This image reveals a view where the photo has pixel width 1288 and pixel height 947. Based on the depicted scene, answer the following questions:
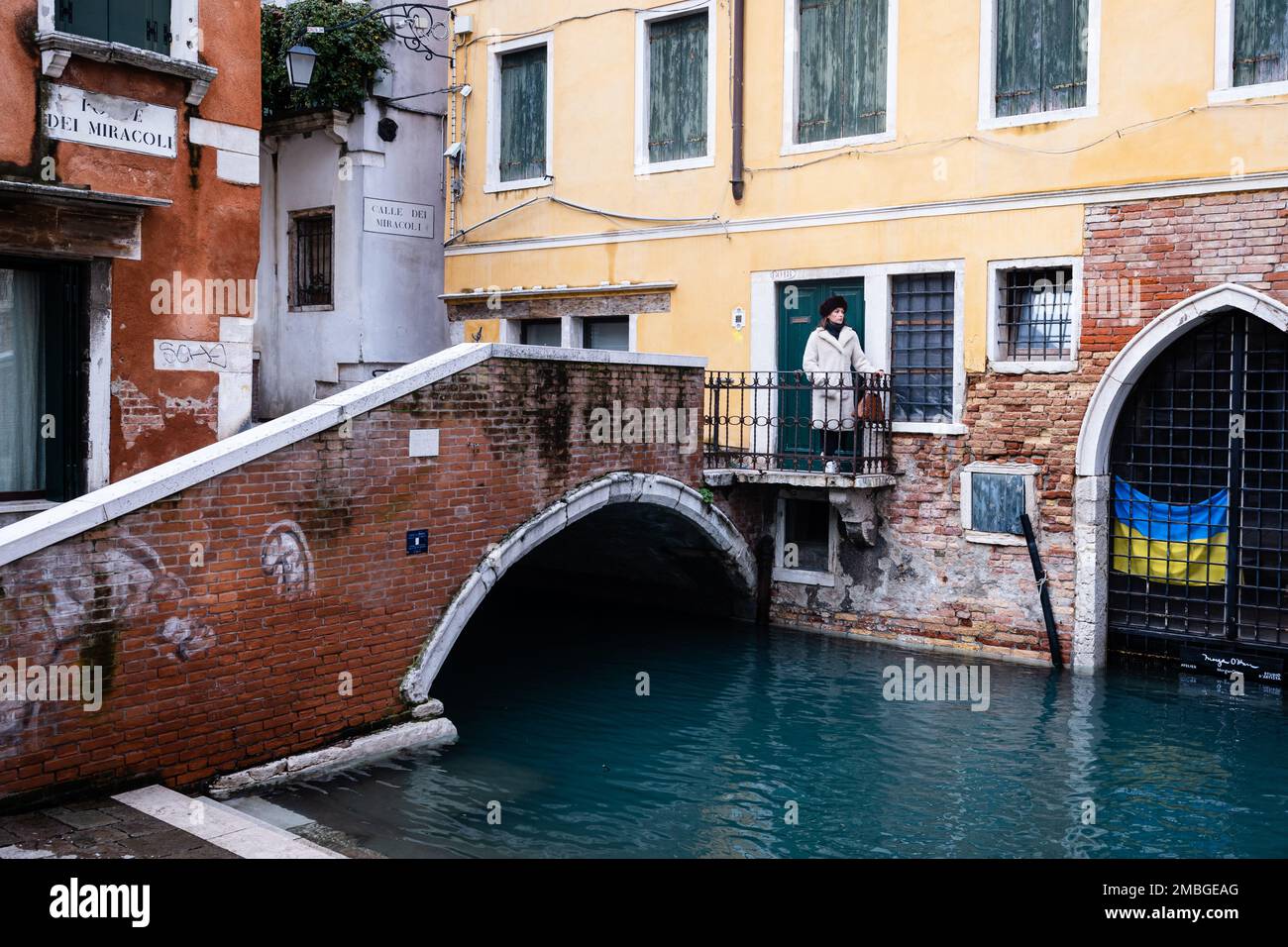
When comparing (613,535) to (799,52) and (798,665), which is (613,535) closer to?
(798,665)

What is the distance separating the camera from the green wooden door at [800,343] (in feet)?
37.6

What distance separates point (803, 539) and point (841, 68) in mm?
4319

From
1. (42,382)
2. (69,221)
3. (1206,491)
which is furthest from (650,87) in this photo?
(42,382)

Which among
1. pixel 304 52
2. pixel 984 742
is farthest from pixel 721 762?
pixel 304 52

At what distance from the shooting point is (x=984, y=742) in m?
8.66

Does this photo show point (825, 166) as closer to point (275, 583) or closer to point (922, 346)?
point (922, 346)

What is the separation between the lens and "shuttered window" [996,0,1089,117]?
33.1 ft

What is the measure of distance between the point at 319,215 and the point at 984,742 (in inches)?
397

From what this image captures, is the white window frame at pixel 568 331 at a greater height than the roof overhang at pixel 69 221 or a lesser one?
lesser

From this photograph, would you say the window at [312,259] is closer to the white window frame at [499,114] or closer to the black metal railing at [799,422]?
the white window frame at [499,114]

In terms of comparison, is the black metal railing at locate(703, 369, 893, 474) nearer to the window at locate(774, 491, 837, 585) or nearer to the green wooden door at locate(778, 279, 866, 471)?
the green wooden door at locate(778, 279, 866, 471)

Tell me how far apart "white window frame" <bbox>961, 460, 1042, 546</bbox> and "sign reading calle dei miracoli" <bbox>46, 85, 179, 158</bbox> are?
674 centimetres

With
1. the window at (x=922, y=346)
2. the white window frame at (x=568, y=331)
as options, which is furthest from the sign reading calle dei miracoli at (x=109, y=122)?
the window at (x=922, y=346)

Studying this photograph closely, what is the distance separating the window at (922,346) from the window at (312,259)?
6.85 meters
